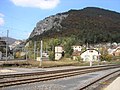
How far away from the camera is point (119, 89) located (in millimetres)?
19375

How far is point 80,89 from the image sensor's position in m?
19.1

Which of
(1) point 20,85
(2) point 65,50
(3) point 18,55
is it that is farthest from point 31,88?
(2) point 65,50

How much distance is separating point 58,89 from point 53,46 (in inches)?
5517

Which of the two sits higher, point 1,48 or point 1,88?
point 1,48

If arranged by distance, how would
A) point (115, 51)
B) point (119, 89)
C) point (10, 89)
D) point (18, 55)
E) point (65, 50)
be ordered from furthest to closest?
point (115, 51), point (65, 50), point (18, 55), point (119, 89), point (10, 89)

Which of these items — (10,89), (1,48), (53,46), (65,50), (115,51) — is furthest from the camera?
(115,51)

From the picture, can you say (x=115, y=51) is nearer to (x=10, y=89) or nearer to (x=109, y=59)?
(x=109, y=59)

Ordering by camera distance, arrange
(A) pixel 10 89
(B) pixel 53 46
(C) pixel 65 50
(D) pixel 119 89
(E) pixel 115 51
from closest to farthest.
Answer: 1. (A) pixel 10 89
2. (D) pixel 119 89
3. (C) pixel 65 50
4. (B) pixel 53 46
5. (E) pixel 115 51

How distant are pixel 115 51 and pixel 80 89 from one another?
15366 centimetres

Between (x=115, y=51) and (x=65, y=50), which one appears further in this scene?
(x=115, y=51)

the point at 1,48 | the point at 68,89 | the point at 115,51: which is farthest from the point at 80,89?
the point at 115,51

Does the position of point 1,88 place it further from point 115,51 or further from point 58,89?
point 115,51

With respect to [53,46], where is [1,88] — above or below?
below

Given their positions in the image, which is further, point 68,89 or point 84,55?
point 84,55
